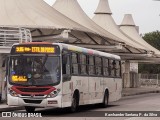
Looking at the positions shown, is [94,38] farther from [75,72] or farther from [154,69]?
[154,69]

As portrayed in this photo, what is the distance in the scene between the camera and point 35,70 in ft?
67.3

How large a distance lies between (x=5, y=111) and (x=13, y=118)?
4.37 meters

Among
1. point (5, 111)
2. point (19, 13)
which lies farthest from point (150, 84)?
point (5, 111)

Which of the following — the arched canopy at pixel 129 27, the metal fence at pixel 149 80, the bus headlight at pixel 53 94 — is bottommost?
the metal fence at pixel 149 80

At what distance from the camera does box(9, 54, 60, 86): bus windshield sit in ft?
66.9

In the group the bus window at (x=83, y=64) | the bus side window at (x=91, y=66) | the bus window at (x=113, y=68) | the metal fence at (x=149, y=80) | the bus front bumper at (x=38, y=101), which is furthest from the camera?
the metal fence at (x=149, y=80)

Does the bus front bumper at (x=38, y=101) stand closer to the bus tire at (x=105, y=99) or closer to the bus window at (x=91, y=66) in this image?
the bus window at (x=91, y=66)

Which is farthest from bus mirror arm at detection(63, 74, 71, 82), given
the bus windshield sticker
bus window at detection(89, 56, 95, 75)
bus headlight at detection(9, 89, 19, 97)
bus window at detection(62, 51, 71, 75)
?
bus window at detection(89, 56, 95, 75)

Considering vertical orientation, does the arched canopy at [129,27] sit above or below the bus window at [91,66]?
above

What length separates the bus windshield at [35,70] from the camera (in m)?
20.4

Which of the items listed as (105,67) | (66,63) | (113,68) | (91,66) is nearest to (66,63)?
(66,63)

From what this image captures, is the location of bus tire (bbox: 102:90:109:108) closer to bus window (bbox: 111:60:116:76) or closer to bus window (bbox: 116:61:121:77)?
bus window (bbox: 111:60:116:76)

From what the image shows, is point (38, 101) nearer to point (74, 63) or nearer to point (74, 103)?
point (74, 103)

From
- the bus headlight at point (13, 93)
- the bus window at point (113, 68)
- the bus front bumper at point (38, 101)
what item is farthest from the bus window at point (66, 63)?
the bus window at point (113, 68)
